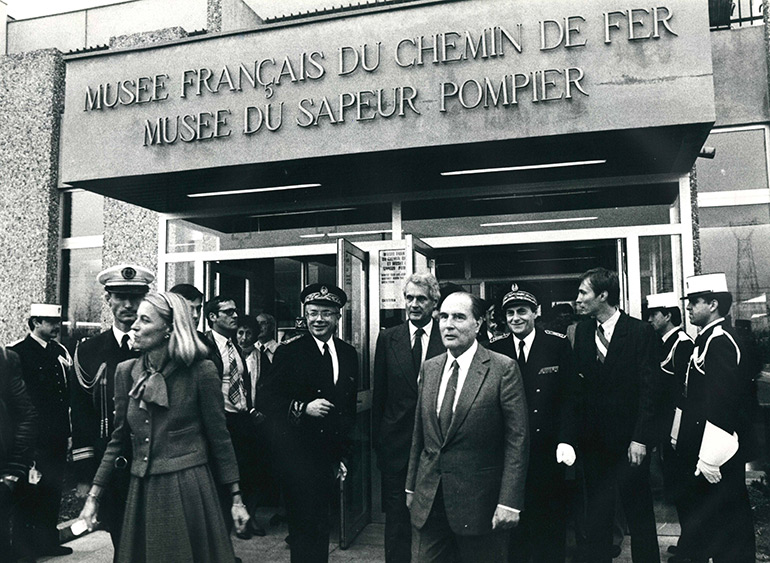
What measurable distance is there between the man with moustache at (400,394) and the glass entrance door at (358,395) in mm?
968

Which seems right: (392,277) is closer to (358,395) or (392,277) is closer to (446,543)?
(358,395)

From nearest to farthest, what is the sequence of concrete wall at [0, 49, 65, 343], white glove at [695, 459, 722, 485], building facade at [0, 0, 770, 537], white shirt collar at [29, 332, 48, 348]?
white glove at [695, 459, 722, 485] → building facade at [0, 0, 770, 537] → white shirt collar at [29, 332, 48, 348] → concrete wall at [0, 49, 65, 343]

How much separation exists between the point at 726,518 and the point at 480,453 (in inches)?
82.6

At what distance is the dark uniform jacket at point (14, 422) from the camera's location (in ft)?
11.6

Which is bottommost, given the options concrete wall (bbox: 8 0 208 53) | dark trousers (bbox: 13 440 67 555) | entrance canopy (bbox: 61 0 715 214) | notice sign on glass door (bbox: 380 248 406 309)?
dark trousers (bbox: 13 440 67 555)

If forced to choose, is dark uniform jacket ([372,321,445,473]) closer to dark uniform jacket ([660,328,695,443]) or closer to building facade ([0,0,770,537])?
building facade ([0,0,770,537])

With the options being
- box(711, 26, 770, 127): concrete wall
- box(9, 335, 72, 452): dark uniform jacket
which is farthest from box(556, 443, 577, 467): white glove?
box(711, 26, 770, 127): concrete wall

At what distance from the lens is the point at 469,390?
3461 mm

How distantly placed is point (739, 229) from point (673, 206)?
4.19 ft

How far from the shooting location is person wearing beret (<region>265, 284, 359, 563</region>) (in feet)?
14.5

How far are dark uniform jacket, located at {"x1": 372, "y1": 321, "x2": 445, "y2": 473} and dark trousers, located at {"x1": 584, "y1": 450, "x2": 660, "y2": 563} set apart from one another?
1235mm

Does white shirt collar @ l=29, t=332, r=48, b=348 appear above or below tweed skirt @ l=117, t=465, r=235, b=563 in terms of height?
above

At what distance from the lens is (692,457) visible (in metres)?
4.69

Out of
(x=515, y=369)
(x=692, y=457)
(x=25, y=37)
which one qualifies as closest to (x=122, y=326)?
(x=515, y=369)
